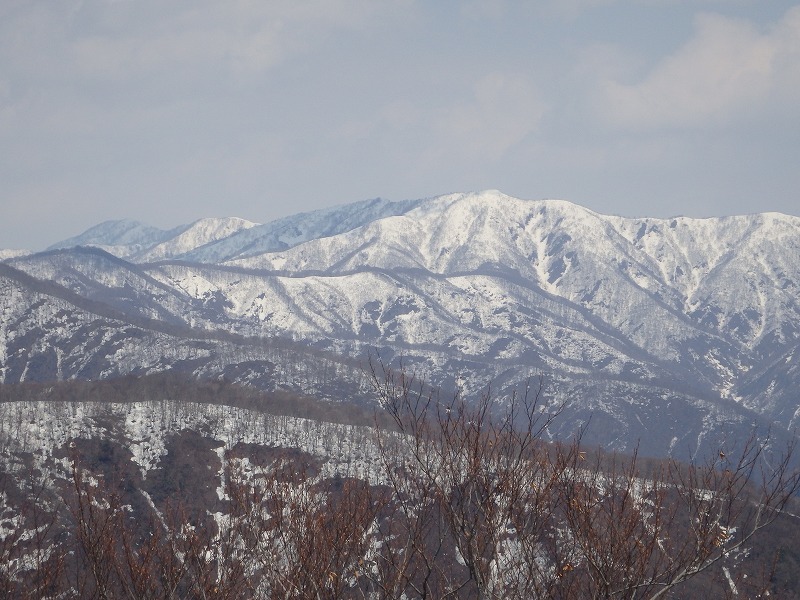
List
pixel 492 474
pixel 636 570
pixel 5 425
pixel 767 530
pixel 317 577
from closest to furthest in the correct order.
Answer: pixel 636 570, pixel 317 577, pixel 492 474, pixel 767 530, pixel 5 425

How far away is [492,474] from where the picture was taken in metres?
21.1

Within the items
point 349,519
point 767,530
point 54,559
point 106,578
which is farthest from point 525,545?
point 767,530

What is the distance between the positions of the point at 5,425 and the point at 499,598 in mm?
209009

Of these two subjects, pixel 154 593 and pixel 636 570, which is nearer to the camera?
pixel 636 570

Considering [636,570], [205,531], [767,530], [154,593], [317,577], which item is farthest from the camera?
[767,530]

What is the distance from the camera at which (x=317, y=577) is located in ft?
64.6

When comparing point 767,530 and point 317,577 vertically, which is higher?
point 317,577

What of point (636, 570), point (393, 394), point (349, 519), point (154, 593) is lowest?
point (154, 593)

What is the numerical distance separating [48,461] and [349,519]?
18356 centimetres

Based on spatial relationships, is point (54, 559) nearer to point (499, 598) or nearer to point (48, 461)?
point (499, 598)

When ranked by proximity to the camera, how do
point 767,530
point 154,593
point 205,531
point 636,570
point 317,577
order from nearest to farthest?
point 636,570, point 317,577, point 154,593, point 205,531, point 767,530

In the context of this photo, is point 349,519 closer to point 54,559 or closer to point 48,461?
point 54,559

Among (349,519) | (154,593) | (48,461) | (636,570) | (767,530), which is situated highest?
(349,519)

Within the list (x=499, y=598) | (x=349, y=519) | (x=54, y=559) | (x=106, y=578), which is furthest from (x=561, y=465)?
(x=54, y=559)
